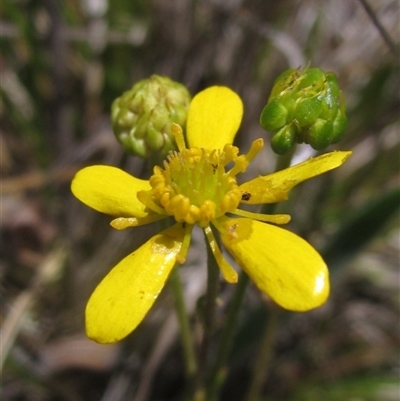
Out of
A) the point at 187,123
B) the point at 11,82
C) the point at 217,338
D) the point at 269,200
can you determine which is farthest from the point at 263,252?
the point at 11,82

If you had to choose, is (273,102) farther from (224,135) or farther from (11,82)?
(11,82)

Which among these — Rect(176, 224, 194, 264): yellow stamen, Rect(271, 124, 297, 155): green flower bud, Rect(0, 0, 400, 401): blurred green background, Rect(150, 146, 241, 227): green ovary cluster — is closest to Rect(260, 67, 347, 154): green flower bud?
Rect(271, 124, 297, 155): green flower bud

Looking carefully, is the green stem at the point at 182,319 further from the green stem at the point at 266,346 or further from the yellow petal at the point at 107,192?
the green stem at the point at 266,346

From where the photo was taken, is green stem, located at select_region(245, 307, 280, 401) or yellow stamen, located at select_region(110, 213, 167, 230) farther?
green stem, located at select_region(245, 307, 280, 401)

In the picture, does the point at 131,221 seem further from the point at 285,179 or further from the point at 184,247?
the point at 285,179

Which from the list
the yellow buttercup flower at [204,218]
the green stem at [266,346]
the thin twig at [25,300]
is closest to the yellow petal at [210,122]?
the yellow buttercup flower at [204,218]

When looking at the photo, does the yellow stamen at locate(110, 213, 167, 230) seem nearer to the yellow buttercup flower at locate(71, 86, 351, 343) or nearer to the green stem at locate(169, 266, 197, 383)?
the yellow buttercup flower at locate(71, 86, 351, 343)
